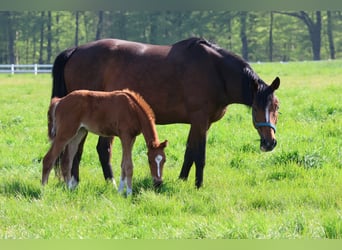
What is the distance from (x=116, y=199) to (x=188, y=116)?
2000mm

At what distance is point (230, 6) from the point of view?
1.36 meters

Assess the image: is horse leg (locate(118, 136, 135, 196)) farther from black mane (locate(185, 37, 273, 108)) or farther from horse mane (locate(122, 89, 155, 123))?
black mane (locate(185, 37, 273, 108))

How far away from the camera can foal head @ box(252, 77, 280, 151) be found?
6164 mm

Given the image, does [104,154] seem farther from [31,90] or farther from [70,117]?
[31,90]

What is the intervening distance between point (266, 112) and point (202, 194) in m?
1.40

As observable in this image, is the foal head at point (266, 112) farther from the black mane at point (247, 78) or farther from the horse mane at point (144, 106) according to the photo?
the horse mane at point (144, 106)

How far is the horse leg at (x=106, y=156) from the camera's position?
6.94 m

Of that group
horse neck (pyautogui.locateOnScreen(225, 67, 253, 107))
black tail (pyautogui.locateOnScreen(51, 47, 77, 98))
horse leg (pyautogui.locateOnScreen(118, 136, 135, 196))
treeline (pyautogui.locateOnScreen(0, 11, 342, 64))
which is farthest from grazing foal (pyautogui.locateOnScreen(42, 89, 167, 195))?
treeline (pyautogui.locateOnScreen(0, 11, 342, 64))

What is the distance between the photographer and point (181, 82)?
6883 mm

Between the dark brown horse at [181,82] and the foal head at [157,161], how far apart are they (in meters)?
0.88

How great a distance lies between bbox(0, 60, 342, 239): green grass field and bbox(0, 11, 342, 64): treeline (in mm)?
25120

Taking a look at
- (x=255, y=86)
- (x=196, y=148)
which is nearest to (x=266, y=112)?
(x=255, y=86)

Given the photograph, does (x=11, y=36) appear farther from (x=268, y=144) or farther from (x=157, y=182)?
(x=157, y=182)

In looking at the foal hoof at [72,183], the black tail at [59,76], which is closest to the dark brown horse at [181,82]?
the black tail at [59,76]
